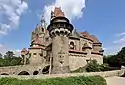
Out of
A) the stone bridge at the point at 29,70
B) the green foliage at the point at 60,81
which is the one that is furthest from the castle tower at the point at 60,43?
the green foliage at the point at 60,81

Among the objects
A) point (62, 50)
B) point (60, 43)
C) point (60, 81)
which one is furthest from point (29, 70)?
point (60, 81)

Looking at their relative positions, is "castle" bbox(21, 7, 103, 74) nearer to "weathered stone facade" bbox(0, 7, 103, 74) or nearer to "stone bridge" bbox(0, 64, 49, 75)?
"weathered stone facade" bbox(0, 7, 103, 74)

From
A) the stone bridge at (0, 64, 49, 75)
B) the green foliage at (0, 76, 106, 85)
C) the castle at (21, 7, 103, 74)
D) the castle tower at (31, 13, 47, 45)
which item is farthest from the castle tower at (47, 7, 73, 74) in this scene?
the castle tower at (31, 13, 47, 45)

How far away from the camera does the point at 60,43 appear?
3394 centimetres

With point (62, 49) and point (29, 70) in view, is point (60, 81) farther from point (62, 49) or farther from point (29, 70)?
point (29, 70)

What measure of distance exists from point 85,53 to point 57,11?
37.9 ft

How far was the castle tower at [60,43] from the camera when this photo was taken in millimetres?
33219

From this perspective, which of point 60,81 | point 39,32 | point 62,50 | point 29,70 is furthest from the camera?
point 39,32

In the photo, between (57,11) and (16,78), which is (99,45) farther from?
(16,78)

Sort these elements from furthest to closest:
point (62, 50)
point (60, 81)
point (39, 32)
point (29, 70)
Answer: point (39, 32) < point (29, 70) < point (62, 50) < point (60, 81)

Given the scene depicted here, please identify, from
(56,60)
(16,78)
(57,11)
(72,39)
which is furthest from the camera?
(72,39)

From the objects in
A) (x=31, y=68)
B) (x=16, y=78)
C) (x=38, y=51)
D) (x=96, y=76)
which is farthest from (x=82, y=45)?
(x=16, y=78)

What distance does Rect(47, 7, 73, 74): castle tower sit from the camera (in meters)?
33.2

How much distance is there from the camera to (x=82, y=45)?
45.3 metres
